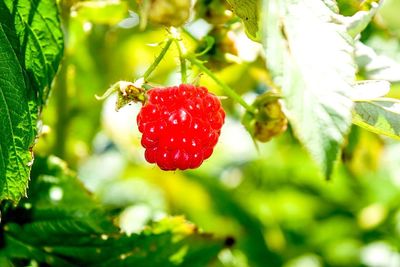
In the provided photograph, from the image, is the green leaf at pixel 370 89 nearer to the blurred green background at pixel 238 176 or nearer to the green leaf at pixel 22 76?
the green leaf at pixel 22 76

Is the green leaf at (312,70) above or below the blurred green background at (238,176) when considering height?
above

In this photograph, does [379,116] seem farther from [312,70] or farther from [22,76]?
[22,76]

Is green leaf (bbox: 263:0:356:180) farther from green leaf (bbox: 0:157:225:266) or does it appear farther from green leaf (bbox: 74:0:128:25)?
green leaf (bbox: 74:0:128:25)

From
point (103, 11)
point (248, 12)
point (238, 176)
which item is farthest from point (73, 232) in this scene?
point (238, 176)

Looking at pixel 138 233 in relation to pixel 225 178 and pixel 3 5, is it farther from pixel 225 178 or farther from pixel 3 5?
pixel 225 178

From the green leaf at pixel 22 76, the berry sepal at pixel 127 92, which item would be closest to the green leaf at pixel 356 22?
the berry sepal at pixel 127 92
